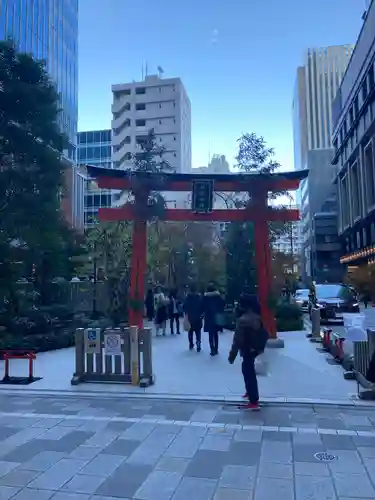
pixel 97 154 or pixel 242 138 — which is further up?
pixel 97 154

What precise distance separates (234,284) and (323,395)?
11609mm

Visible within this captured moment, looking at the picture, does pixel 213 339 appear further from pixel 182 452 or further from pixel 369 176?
pixel 369 176

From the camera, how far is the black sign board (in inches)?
506

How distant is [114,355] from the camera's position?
23.9 feet

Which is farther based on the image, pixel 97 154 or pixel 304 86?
pixel 304 86

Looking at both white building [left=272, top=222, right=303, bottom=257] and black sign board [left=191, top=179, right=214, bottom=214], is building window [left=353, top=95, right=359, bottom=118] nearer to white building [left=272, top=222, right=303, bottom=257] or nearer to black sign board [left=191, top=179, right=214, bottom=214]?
white building [left=272, top=222, right=303, bottom=257]

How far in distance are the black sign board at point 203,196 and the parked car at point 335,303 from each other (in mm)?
7654

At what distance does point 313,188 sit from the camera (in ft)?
227

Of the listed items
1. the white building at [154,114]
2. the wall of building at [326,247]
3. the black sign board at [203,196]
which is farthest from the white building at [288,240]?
the white building at [154,114]

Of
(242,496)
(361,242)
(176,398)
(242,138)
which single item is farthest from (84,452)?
(361,242)

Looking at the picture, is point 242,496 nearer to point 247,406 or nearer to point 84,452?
point 84,452

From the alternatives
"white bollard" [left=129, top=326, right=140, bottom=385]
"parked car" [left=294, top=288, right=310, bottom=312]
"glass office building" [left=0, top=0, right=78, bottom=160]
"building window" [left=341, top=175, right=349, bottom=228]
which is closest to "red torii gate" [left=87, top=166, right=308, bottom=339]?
"white bollard" [left=129, top=326, right=140, bottom=385]

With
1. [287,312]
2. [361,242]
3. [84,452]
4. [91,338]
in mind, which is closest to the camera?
[84,452]

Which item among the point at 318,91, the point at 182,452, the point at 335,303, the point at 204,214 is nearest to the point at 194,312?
the point at 204,214
